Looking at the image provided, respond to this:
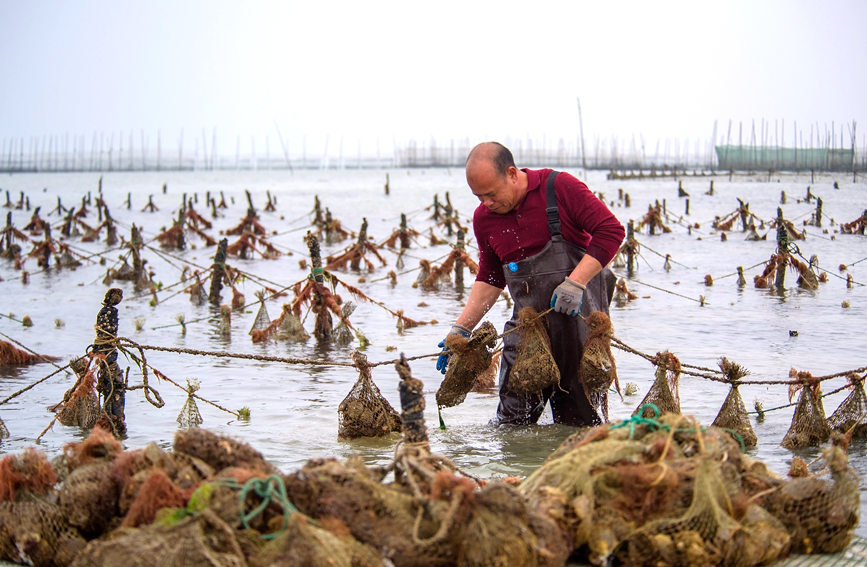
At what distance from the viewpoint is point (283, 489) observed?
10.1 ft

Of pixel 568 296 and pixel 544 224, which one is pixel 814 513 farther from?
pixel 544 224

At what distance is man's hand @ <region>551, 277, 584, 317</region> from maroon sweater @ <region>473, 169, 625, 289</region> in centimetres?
20

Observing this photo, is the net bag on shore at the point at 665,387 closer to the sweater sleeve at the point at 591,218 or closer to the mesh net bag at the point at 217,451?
the sweater sleeve at the point at 591,218

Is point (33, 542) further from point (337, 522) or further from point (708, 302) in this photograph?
point (708, 302)

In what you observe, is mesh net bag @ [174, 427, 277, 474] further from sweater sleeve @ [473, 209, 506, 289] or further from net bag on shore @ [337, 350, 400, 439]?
net bag on shore @ [337, 350, 400, 439]

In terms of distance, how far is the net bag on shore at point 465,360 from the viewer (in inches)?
210

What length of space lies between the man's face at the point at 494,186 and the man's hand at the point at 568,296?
544 millimetres

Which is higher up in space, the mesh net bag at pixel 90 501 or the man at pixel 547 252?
the man at pixel 547 252

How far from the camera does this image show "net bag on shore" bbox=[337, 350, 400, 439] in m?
6.09

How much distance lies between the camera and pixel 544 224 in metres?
5.11

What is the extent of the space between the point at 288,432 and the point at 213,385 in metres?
2.22

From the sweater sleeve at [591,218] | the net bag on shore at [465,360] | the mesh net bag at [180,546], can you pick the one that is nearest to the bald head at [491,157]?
the sweater sleeve at [591,218]

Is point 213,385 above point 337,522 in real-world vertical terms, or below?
below

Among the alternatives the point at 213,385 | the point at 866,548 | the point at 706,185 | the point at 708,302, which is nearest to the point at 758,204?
the point at 706,185
